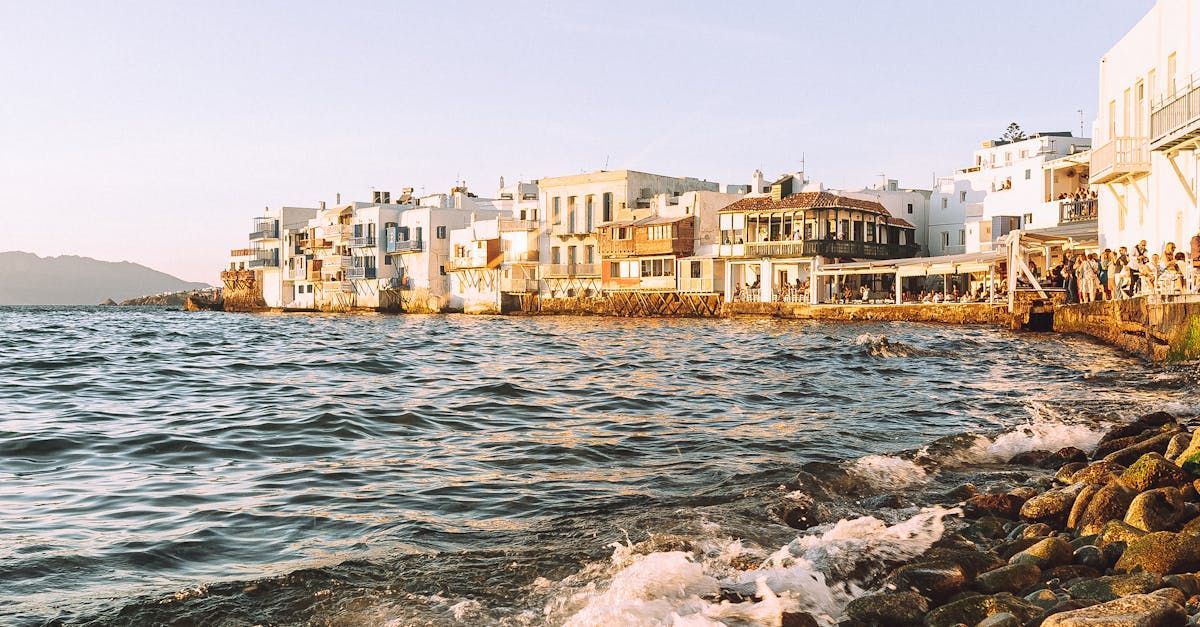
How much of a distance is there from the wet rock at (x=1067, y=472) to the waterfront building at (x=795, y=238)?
159ft

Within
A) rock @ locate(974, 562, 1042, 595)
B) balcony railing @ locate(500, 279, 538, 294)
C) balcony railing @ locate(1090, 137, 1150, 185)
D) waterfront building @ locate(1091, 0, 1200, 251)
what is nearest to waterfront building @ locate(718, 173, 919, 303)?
balcony railing @ locate(500, 279, 538, 294)

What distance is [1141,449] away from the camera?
9.12 meters

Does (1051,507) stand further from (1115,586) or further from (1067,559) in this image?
(1115,586)

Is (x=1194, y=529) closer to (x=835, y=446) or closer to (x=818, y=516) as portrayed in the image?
(x=818, y=516)

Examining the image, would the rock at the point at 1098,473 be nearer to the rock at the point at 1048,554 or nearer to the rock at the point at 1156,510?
the rock at the point at 1156,510

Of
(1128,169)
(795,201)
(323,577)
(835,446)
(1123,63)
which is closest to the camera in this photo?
(323,577)

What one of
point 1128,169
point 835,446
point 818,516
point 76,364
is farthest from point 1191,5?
point 76,364

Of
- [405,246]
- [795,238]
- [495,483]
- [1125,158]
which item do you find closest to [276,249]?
[405,246]

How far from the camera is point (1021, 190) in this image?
5625cm

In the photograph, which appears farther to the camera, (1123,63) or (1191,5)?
(1123,63)

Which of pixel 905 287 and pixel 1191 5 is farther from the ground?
pixel 1191 5

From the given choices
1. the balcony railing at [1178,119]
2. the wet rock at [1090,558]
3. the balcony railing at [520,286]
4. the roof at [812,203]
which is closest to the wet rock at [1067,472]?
the wet rock at [1090,558]

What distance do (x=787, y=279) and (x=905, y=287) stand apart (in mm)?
7881

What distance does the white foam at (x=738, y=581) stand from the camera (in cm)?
566
